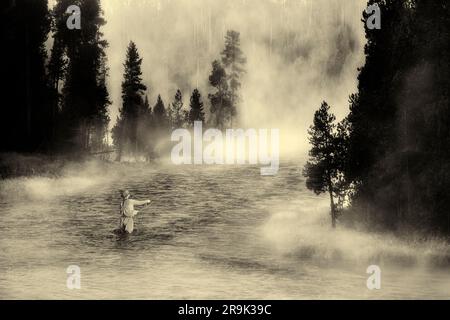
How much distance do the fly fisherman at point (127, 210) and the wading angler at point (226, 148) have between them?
A: 33217 mm

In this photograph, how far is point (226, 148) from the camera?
295 ft

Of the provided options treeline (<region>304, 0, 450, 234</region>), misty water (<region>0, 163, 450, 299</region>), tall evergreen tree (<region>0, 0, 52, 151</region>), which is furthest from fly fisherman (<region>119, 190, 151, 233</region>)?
tall evergreen tree (<region>0, 0, 52, 151</region>)

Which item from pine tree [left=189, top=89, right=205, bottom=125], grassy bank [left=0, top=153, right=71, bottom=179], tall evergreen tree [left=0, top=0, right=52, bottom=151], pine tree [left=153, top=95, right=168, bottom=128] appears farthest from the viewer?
pine tree [left=153, top=95, right=168, bottom=128]

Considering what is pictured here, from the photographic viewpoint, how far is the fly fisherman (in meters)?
29.6

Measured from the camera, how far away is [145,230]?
35.5m

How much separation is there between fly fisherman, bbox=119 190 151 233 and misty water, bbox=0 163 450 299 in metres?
0.77

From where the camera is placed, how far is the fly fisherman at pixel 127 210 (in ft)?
97.0

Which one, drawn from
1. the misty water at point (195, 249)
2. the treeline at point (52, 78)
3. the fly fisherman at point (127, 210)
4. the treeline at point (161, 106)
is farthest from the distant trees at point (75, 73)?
the fly fisherman at point (127, 210)

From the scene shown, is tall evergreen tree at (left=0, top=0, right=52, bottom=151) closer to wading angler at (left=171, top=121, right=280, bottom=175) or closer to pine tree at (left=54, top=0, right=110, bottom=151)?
pine tree at (left=54, top=0, right=110, bottom=151)

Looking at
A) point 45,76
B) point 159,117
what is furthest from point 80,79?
point 159,117

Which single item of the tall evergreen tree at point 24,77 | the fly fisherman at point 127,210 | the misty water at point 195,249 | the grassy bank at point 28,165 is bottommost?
the misty water at point 195,249

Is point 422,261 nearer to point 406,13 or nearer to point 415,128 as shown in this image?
point 415,128

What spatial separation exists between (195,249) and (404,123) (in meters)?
11.6

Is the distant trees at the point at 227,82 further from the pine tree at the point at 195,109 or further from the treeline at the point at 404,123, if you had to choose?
the treeline at the point at 404,123
